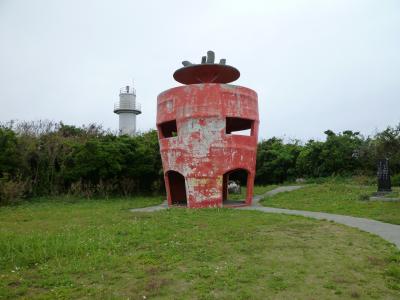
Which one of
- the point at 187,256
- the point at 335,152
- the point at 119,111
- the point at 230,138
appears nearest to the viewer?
the point at 187,256

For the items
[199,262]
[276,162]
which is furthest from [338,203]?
[276,162]

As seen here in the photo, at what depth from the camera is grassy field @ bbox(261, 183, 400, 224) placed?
12752 mm

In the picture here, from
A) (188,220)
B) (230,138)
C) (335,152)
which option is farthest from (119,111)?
(188,220)

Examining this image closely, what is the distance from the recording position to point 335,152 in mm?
28781

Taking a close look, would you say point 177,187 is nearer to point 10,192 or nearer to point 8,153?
point 10,192

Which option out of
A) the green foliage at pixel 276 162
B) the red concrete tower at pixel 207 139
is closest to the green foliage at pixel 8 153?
the red concrete tower at pixel 207 139

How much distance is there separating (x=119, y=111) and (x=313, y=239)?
32.9 meters

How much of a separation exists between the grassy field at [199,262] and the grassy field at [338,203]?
9.97 feet

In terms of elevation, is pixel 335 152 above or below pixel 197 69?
below

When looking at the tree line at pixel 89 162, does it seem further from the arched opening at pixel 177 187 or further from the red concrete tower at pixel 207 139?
the red concrete tower at pixel 207 139

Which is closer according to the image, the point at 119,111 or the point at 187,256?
the point at 187,256

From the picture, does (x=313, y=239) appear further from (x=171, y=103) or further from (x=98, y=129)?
(x=98, y=129)

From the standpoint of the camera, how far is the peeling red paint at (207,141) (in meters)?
16.0

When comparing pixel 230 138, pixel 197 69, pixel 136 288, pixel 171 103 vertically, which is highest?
pixel 197 69
